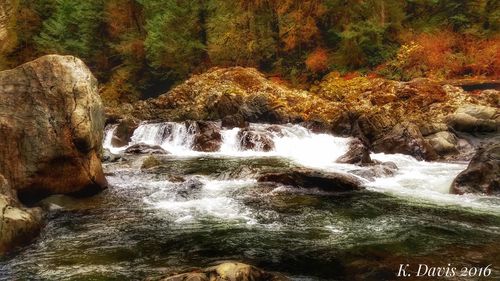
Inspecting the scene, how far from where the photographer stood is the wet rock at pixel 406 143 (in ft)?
67.3

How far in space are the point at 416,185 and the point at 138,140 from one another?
17.4 m

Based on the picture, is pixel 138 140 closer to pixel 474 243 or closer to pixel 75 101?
pixel 75 101

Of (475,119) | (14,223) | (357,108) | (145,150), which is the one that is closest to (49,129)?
(14,223)

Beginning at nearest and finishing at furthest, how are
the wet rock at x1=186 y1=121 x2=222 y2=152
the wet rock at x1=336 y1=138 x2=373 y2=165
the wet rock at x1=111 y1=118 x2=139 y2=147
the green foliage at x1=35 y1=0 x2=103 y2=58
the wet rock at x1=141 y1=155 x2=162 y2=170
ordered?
the wet rock at x1=141 y1=155 x2=162 y2=170, the wet rock at x1=336 y1=138 x2=373 y2=165, the wet rock at x1=186 y1=121 x2=222 y2=152, the wet rock at x1=111 y1=118 x2=139 y2=147, the green foliage at x1=35 y1=0 x2=103 y2=58

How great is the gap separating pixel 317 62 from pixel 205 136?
15749mm

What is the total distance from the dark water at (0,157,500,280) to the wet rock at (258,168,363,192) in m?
0.52

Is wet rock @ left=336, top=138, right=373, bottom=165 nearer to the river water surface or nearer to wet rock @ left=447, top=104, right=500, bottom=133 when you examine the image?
the river water surface

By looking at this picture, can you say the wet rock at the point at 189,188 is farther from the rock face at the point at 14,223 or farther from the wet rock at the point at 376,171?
the wet rock at the point at 376,171

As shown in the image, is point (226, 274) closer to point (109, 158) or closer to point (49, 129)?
point (49, 129)

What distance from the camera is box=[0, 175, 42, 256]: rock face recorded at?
29.2ft

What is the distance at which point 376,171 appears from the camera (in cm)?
1652

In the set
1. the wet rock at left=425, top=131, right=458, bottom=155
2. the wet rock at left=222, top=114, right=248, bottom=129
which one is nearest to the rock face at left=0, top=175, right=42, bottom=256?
the wet rock at left=222, top=114, right=248, bottom=129

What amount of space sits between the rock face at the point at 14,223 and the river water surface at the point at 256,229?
11.1 inches

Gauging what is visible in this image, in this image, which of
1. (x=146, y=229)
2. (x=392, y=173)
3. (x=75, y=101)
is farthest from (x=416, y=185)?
(x=75, y=101)
